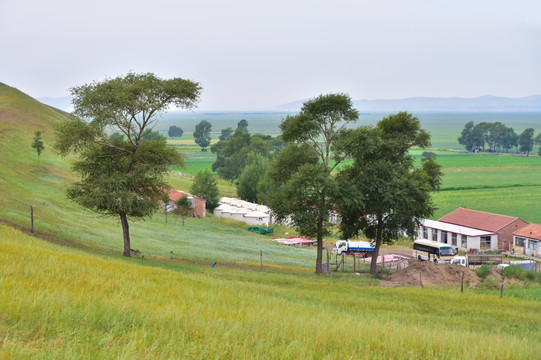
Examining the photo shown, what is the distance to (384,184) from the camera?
110 ft

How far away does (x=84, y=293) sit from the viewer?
32.9 feet

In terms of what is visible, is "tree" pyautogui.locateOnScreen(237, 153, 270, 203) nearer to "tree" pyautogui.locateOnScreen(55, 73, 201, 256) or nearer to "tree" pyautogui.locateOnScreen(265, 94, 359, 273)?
"tree" pyautogui.locateOnScreen(265, 94, 359, 273)

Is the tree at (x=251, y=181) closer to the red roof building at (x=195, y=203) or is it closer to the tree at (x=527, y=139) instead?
the red roof building at (x=195, y=203)

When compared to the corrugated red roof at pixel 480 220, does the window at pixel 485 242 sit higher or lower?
lower

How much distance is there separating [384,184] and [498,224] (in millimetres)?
30125

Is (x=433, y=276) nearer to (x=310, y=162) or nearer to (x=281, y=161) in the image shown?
(x=310, y=162)

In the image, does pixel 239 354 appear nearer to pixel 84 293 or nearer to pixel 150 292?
pixel 84 293

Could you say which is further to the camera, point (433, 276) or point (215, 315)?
point (433, 276)

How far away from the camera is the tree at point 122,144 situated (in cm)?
2978

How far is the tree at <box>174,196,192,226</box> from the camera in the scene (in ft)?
240

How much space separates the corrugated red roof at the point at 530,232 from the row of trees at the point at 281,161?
22832 mm

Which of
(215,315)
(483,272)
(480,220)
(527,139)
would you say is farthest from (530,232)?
(527,139)

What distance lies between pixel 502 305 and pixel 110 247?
26.0 meters

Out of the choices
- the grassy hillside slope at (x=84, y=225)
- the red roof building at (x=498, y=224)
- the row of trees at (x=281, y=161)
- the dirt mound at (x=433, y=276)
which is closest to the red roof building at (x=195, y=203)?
the grassy hillside slope at (x=84, y=225)
